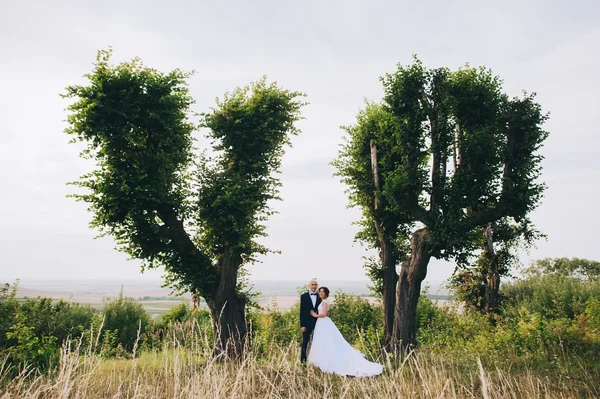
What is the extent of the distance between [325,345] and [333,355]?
342mm

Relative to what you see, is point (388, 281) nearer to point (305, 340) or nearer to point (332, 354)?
point (305, 340)

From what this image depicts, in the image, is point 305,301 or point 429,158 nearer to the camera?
point 305,301

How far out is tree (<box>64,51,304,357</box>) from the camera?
53.0ft

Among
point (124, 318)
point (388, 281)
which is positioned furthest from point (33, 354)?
point (124, 318)

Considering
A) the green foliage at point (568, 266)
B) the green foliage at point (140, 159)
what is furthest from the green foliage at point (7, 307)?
the green foliage at point (568, 266)

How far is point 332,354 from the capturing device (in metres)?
11.9

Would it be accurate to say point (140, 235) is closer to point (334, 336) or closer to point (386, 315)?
point (334, 336)

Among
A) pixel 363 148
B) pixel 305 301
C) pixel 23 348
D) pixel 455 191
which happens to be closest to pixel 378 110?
pixel 363 148

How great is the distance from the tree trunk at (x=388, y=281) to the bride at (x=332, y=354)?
610 cm

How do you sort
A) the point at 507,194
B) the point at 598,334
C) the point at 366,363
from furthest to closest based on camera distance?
1. the point at 507,194
2. the point at 598,334
3. the point at 366,363

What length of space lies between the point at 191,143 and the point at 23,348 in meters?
10.7

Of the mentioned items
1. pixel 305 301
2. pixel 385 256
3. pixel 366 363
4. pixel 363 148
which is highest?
pixel 363 148

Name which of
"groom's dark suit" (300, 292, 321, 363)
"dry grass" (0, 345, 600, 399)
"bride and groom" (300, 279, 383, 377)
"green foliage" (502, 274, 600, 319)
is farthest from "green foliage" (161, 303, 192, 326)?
"green foliage" (502, 274, 600, 319)

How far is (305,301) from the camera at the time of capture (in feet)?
40.7
